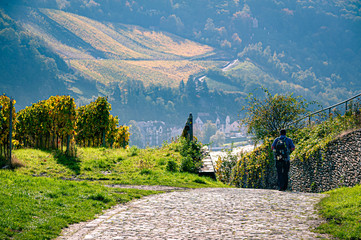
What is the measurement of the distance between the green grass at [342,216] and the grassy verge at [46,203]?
5.78m

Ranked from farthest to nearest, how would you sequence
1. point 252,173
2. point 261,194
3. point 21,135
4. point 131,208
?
point 252,173, point 21,135, point 261,194, point 131,208

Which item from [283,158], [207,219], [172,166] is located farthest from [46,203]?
[172,166]

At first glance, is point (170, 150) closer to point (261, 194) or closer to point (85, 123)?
point (85, 123)

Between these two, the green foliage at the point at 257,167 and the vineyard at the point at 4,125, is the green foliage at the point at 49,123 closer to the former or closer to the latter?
the vineyard at the point at 4,125

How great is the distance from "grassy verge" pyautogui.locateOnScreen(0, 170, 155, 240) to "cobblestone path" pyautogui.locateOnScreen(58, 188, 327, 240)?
17.1 inches

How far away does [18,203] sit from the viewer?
10.2 meters

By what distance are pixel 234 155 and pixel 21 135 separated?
64.7 feet

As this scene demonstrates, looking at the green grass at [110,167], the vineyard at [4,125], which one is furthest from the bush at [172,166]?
the vineyard at [4,125]

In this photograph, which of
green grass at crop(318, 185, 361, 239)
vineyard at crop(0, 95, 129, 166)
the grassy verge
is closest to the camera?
green grass at crop(318, 185, 361, 239)

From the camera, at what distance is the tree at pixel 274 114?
32250 millimetres

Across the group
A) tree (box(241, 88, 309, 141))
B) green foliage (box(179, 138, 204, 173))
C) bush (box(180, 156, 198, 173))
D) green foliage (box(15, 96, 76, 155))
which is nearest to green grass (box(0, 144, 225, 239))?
green foliage (box(179, 138, 204, 173))

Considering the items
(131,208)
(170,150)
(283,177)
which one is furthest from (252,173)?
(131,208)

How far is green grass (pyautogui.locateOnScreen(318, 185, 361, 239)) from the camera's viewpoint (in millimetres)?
8570

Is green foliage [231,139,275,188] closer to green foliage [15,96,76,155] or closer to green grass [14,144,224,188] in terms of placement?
green grass [14,144,224,188]
